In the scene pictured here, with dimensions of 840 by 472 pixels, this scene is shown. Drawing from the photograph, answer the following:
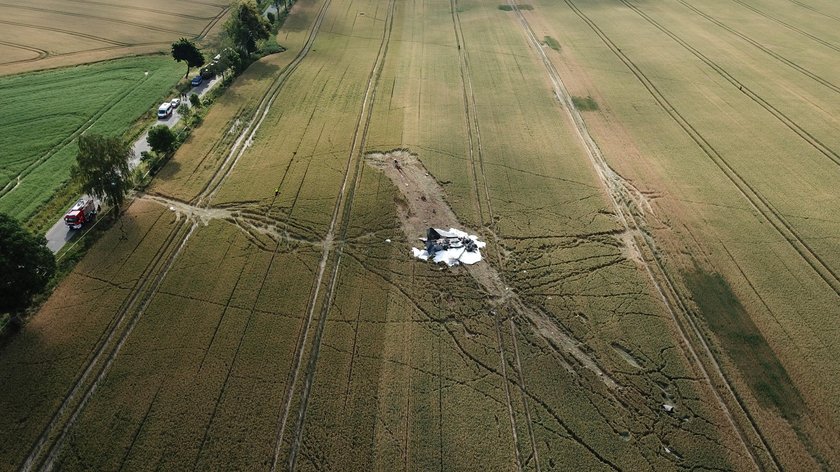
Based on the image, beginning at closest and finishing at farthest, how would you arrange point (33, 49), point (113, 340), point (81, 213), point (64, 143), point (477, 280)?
point (113, 340)
point (477, 280)
point (81, 213)
point (64, 143)
point (33, 49)

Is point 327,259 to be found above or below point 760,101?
below

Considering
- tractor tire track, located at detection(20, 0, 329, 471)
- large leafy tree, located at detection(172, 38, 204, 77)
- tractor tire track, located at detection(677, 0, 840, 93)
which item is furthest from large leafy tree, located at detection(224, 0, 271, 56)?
tractor tire track, located at detection(677, 0, 840, 93)

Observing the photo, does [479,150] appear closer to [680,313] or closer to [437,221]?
[437,221]

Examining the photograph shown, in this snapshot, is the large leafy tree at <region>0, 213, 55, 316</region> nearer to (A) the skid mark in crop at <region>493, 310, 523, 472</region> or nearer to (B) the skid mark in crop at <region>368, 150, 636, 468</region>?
(B) the skid mark in crop at <region>368, 150, 636, 468</region>

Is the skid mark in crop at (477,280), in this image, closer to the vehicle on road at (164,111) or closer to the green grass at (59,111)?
the vehicle on road at (164,111)

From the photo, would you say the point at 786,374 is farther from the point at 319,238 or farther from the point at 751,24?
the point at 751,24

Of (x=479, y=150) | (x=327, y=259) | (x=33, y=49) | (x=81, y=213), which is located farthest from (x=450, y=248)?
(x=33, y=49)
